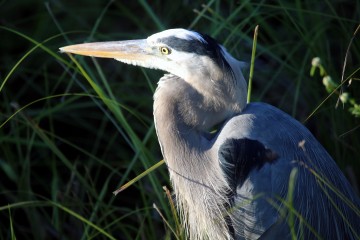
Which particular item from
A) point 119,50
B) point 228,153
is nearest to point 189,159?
point 228,153

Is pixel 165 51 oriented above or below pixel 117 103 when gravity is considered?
above

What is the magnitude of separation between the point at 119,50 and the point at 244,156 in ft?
2.06

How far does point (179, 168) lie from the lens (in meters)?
2.67

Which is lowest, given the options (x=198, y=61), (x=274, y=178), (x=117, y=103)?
(x=274, y=178)

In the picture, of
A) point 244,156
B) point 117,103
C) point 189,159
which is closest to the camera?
point 244,156

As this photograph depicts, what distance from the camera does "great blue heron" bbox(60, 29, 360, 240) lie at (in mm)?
2555

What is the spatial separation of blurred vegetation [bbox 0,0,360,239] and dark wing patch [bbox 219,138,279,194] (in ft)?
1.01

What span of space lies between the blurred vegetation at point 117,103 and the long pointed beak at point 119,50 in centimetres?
9

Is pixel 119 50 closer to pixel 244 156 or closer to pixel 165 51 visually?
pixel 165 51

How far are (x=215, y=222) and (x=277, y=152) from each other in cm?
33

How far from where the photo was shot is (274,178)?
2.54 metres

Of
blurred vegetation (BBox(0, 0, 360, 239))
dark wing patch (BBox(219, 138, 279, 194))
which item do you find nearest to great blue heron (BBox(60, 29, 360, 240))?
dark wing patch (BBox(219, 138, 279, 194))

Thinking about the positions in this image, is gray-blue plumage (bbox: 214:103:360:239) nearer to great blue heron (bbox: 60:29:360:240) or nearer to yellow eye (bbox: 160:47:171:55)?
great blue heron (bbox: 60:29:360:240)

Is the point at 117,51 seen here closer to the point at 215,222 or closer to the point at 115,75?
the point at 215,222
